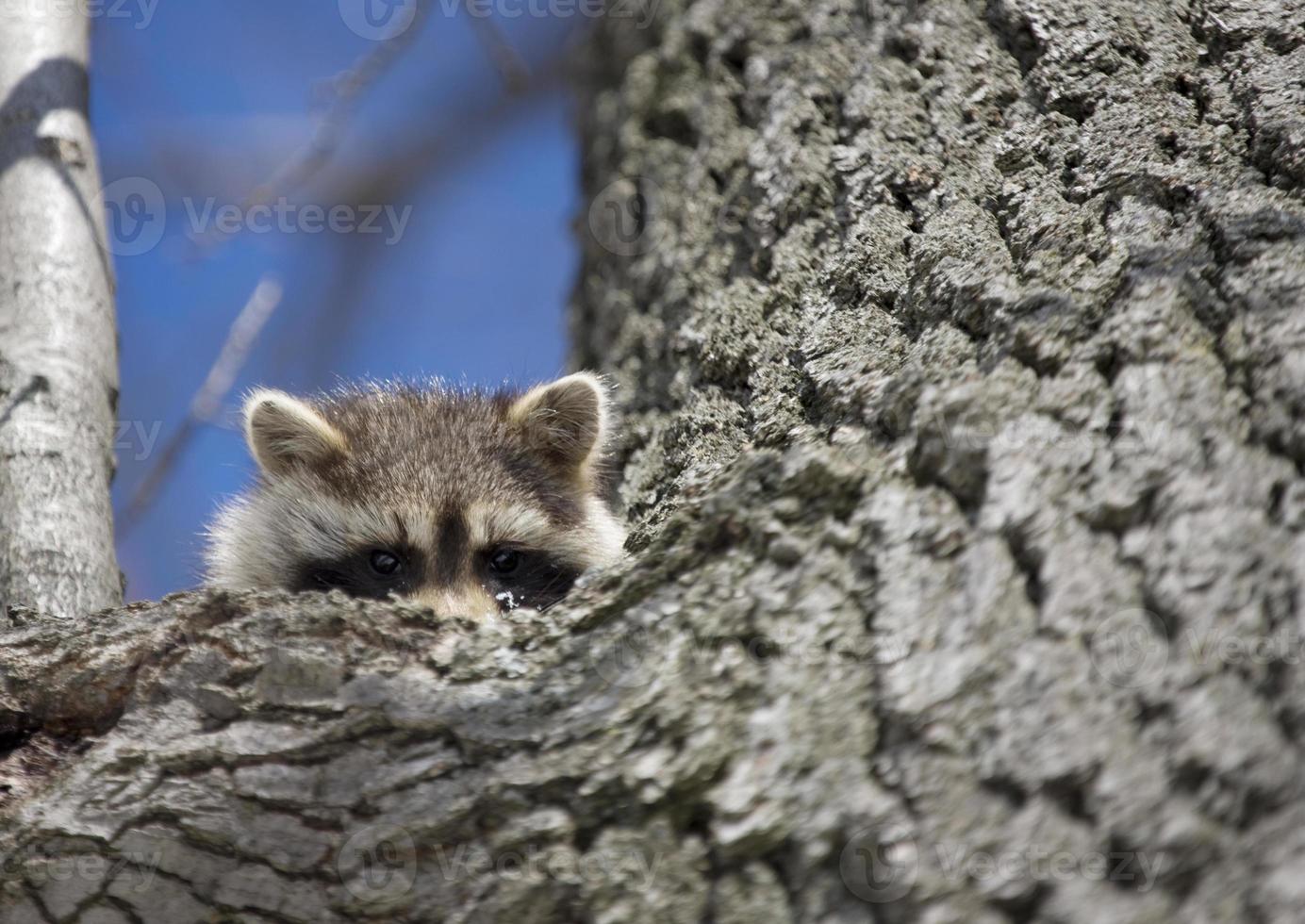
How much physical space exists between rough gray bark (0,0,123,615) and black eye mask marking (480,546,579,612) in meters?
1.17

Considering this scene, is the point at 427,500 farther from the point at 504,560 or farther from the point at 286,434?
the point at 286,434

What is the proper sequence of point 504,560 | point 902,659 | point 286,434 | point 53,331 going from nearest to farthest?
point 902,659, point 53,331, point 504,560, point 286,434

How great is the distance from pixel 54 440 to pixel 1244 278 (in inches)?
122

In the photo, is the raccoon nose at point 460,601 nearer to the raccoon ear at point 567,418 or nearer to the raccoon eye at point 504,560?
the raccoon eye at point 504,560

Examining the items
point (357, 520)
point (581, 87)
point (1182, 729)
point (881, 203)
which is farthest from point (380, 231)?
point (1182, 729)

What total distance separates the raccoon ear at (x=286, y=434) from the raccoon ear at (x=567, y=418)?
0.66 metres

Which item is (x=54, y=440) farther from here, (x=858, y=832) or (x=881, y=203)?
(x=858, y=832)

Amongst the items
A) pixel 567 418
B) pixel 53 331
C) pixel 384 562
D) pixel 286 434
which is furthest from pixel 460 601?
pixel 53 331

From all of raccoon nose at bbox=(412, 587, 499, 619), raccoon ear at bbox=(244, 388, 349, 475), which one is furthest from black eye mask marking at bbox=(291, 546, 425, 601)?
raccoon ear at bbox=(244, 388, 349, 475)

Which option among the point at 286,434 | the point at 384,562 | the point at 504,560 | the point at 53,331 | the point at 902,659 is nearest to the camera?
the point at 902,659

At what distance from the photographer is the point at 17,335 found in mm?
3795

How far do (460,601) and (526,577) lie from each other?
0.52 m

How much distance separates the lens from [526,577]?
4.39m

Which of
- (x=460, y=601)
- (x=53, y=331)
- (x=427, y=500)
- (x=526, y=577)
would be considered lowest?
(x=460, y=601)
